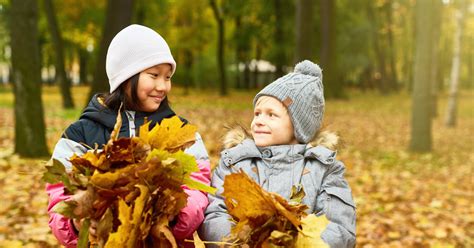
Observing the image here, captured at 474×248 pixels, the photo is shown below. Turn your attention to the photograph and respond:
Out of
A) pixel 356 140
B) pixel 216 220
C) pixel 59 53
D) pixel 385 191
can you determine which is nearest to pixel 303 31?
pixel 356 140

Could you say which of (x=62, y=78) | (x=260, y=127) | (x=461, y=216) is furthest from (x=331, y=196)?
(x=62, y=78)

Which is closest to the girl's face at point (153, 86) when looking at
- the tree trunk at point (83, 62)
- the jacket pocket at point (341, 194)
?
the jacket pocket at point (341, 194)

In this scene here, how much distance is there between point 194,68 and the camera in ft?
142

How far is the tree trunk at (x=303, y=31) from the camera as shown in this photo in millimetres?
19141

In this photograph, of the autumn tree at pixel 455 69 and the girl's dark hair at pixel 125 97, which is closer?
the girl's dark hair at pixel 125 97

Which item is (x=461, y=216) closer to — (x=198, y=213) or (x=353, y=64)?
(x=198, y=213)

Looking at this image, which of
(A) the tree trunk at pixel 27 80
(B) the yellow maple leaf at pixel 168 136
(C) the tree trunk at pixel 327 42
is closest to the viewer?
(B) the yellow maple leaf at pixel 168 136

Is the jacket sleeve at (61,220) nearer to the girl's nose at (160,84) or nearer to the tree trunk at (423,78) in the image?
the girl's nose at (160,84)

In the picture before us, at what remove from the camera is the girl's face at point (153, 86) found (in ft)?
8.66

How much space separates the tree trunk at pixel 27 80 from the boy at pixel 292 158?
645 centimetres

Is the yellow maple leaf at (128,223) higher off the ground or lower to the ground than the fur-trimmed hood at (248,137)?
lower

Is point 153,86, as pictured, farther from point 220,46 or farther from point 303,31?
point 220,46

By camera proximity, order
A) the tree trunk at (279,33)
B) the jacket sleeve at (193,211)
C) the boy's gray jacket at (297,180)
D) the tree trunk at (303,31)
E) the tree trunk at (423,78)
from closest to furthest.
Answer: the jacket sleeve at (193,211) → the boy's gray jacket at (297,180) → the tree trunk at (423,78) → the tree trunk at (303,31) → the tree trunk at (279,33)

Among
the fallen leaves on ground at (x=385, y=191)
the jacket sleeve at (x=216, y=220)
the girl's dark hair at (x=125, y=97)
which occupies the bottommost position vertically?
the fallen leaves on ground at (x=385, y=191)
